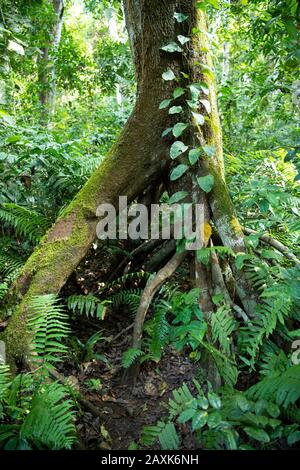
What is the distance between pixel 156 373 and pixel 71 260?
117 cm

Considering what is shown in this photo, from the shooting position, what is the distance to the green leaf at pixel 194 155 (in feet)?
9.60

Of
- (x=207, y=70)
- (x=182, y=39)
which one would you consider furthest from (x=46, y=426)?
(x=182, y=39)

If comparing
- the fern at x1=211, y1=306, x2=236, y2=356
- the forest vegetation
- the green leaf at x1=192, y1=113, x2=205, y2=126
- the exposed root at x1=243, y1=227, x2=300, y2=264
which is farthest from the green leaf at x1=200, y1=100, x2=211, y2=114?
the fern at x1=211, y1=306, x2=236, y2=356

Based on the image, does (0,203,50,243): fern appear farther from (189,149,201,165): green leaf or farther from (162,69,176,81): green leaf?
(162,69,176,81): green leaf

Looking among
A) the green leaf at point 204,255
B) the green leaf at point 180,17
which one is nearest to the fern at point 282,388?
the green leaf at point 204,255

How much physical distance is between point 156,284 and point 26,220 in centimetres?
144

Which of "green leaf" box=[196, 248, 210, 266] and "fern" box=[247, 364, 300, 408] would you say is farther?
"green leaf" box=[196, 248, 210, 266]

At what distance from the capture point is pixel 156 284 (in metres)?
3.03

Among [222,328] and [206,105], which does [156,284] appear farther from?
[206,105]

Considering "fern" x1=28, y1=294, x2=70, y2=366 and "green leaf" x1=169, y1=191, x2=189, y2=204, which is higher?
"green leaf" x1=169, y1=191, x2=189, y2=204

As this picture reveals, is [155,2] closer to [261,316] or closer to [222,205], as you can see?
[222,205]

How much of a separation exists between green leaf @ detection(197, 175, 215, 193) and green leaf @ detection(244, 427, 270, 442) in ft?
5.61

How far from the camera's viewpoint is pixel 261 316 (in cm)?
257

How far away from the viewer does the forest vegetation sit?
83.6 inches
